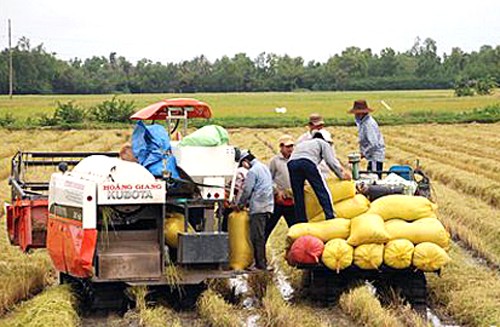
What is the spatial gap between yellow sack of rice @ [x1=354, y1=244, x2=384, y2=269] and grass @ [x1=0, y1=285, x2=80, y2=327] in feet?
9.13

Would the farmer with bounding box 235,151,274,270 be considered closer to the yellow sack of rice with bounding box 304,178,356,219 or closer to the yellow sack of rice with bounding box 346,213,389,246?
Result: the yellow sack of rice with bounding box 304,178,356,219

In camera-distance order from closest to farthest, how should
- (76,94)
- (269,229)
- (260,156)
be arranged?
(269,229)
(260,156)
(76,94)

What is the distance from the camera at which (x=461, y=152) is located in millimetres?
27906

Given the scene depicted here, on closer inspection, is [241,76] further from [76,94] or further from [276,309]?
[276,309]

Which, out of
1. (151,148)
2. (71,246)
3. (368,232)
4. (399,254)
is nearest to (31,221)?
(71,246)

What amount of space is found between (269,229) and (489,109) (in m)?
41.2

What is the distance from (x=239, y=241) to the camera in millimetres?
10445

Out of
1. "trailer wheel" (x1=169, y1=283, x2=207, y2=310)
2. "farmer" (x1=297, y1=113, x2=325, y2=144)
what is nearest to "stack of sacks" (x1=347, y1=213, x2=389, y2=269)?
"trailer wheel" (x1=169, y1=283, x2=207, y2=310)

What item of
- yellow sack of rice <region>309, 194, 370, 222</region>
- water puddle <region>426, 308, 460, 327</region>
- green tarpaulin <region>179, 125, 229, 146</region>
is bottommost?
water puddle <region>426, 308, 460, 327</region>

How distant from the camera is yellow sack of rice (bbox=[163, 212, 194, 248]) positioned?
10000 millimetres

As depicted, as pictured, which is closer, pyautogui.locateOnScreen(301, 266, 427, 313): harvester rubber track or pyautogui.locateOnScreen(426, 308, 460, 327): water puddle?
pyautogui.locateOnScreen(426, 308, 460, 327): water puddle

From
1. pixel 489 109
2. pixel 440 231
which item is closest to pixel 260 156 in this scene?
pixel 440 231

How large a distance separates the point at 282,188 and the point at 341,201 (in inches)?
36.7

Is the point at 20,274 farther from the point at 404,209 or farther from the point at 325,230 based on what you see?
the point at 404,209
